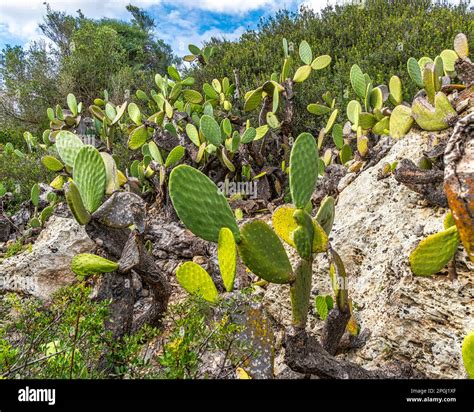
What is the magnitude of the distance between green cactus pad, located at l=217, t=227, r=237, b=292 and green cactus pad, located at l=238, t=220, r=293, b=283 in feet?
0.13

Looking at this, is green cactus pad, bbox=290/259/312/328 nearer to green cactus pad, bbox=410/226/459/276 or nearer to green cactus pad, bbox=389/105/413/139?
green cactus pad, bbox=410/226/459/276

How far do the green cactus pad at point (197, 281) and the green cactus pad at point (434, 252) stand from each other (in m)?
0.72

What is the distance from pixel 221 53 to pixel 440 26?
12.6 ft

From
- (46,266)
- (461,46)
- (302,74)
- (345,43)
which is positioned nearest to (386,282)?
(461,46)

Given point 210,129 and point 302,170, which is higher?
point 210,129

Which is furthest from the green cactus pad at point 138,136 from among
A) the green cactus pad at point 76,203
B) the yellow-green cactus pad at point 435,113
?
the yellow-green cactus pad at point 435,113

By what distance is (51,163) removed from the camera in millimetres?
3549

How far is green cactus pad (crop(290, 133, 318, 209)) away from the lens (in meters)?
1.26

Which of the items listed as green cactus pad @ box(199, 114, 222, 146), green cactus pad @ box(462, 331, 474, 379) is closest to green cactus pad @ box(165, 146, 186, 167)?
green cactus pad @ box(199, 114, 222, 146)

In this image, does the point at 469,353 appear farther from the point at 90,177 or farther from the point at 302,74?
the point at 302,74

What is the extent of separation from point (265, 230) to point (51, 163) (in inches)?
113

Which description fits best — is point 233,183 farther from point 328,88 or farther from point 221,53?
point 221,53

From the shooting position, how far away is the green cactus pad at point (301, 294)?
1.25 m
